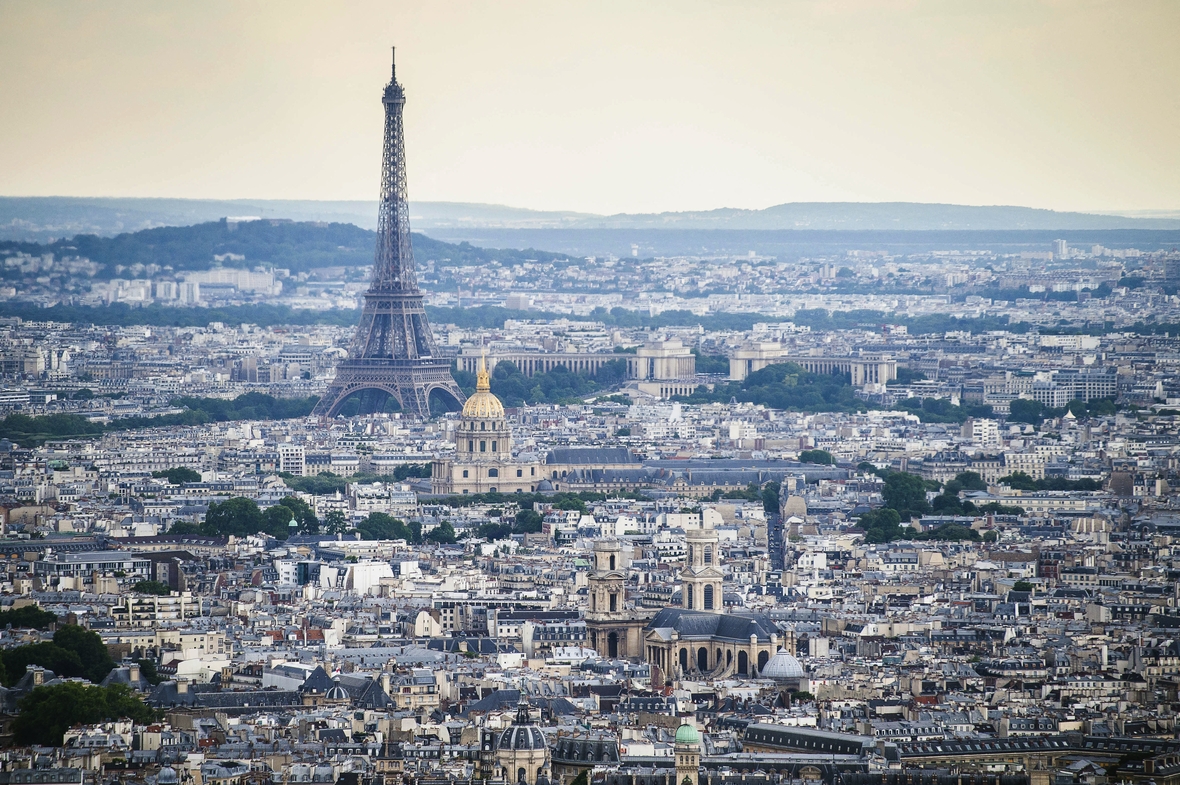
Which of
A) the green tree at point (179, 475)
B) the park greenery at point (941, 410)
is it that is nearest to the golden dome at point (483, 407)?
the green tree at point (179, 475)

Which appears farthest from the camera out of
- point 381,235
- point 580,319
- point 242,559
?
point 580,319

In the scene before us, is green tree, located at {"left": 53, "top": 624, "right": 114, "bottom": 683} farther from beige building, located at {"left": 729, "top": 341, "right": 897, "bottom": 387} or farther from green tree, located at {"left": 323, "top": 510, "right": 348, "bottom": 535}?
beige building, located at {"left": 729, "top": 341, "right": 897, "bottom": 387}

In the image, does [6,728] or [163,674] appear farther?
[163,674]

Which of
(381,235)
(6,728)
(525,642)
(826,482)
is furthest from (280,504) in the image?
(381,235)

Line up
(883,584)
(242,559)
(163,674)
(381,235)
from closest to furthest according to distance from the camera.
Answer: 1. (163,674)
2. (883,584)
3. (242,559)
4. (381,235)

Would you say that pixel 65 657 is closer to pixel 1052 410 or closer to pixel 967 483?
pixel 967 483

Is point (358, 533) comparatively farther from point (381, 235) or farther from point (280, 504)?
point (381, 235)
